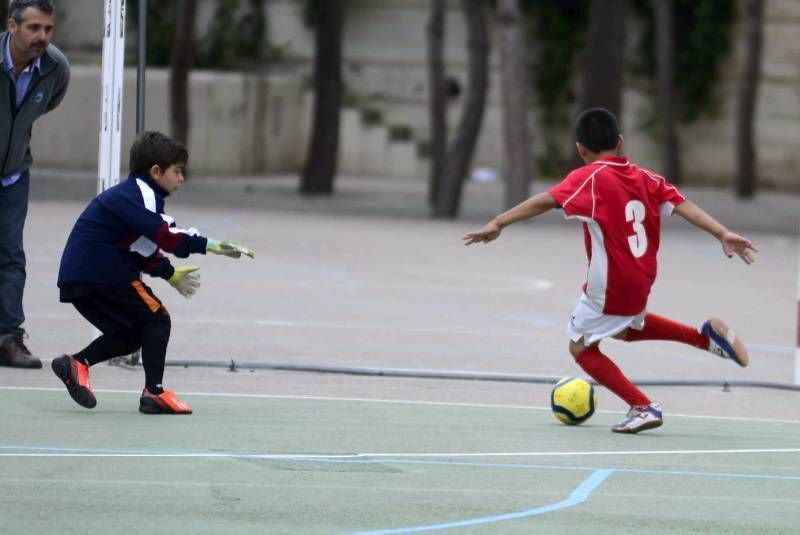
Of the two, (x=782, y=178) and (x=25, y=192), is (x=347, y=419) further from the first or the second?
(x=782, y=178)

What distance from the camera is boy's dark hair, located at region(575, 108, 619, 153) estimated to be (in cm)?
904

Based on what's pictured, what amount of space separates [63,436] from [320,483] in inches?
60.7

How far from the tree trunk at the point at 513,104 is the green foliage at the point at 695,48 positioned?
42.0 ft

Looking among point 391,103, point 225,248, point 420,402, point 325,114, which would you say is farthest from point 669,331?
point 391,103

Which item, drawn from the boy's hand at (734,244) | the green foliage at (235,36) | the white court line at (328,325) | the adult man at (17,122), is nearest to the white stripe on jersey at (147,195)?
the adult man at (17,122)

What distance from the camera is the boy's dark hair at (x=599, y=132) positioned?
9039 mm

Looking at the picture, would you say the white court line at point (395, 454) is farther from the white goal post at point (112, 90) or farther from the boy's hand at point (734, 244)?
the white goal post at point (112, 90)

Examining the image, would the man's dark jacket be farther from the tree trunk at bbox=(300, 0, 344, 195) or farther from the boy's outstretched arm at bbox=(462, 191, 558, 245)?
the tree trunk at bbox=(300, 0, 344, 195)

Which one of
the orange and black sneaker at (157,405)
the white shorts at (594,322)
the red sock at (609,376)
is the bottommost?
the orange and black sneaker at (157,405)

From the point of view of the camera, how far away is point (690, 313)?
16156mm

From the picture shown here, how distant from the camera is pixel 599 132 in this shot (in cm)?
905

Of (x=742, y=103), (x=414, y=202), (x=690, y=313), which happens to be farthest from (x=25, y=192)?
(x=742, y=103)

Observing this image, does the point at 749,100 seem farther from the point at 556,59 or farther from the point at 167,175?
the point at 167,175

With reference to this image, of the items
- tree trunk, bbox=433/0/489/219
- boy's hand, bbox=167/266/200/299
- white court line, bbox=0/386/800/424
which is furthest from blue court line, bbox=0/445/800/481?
tree trunk, bbox=433/0/489/219
